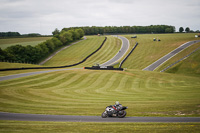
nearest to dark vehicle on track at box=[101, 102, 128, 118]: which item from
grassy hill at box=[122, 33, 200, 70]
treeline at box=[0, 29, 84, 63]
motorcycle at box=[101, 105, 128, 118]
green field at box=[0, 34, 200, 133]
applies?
motorcycle at box=[101, 105, 128, 118]

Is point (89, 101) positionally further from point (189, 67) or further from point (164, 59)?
point (164, 59)

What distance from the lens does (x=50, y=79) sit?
44.9m

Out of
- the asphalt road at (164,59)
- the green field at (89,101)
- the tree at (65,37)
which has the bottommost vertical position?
the green field at (89,101)

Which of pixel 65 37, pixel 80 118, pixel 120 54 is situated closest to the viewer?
pixel 80 118

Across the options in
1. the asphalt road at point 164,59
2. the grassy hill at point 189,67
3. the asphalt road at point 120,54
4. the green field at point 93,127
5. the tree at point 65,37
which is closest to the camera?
the green field at point 93,127

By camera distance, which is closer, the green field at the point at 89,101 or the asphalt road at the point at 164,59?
the green field at the point at 89,101

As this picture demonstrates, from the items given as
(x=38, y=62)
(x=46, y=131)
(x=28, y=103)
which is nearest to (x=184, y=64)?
(x=28, y=103)

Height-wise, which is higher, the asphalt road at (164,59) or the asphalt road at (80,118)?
the asphalt road at (164,59)

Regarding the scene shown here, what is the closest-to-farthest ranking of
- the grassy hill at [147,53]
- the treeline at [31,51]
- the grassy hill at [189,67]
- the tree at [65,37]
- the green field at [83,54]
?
the grassy hill at [189,67] < the grassy hill at [147,53] < the treeline at [31,51] < the green field at [83,54] < the tree at [65,37]

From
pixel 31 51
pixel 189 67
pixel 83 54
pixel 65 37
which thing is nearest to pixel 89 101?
pixel 189 67

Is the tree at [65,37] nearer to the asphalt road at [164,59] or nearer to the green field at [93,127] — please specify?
the asphalt road at [164,59]

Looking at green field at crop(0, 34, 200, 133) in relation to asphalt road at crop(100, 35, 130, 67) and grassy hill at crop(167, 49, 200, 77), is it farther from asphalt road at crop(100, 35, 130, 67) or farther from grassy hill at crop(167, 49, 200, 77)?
asphalt road at crop(100, 35, 130, 67)

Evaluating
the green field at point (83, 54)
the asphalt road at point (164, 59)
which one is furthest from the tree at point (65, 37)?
the asphalt road at point (164, 59)

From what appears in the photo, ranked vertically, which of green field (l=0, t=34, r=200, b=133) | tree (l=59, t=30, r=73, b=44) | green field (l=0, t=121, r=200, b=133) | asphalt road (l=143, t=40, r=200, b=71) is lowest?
green field (l=0, t=34, r=200, b=133)
